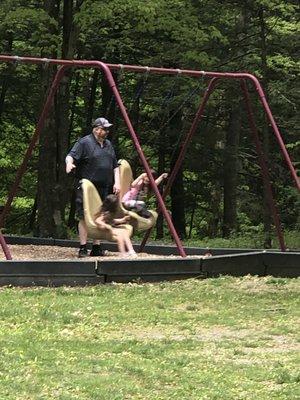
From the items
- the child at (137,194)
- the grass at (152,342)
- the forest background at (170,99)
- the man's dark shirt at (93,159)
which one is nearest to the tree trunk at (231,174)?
the forest background at (170,99)

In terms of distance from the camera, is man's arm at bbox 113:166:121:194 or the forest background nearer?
man's arm at bbox 113:166:121:194

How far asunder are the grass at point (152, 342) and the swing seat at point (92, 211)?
1333mm

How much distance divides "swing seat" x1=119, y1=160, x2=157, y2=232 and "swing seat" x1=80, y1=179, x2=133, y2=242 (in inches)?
13.7

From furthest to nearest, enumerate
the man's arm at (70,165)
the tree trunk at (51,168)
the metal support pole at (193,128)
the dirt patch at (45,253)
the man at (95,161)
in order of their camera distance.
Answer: the tree trunk at (51,168) → the metal support pole at (193,128) → the dirt patch at (45,253) → the man at (95,161) → the man's arm at (70,165)

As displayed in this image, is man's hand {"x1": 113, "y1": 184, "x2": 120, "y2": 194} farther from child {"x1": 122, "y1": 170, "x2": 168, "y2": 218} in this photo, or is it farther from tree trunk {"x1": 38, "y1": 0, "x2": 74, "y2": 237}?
tree trunk {"x1": 38, "y1": 0, "x2": 74, "y2": 237}

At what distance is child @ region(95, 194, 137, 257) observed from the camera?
970cm

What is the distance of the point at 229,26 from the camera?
17797 millimetres

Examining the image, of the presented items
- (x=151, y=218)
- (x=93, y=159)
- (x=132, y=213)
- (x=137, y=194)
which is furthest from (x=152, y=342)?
(x=137, y=194)

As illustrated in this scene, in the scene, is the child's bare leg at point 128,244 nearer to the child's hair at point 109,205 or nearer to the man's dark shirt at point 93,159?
the child's hair at point 109,205

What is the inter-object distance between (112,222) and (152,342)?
13.0 feet

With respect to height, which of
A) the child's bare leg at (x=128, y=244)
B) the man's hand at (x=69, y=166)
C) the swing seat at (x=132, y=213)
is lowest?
the child's bare leg at (x=128, y=244)

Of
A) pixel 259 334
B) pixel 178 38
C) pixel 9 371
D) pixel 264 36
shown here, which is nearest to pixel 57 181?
pixel 178 38

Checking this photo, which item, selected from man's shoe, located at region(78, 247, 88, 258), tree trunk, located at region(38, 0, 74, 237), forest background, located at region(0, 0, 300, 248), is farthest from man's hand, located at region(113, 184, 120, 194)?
tree trunk, located at region(38, 0, 74, 237)

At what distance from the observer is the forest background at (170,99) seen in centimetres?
1533
